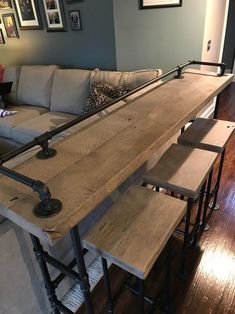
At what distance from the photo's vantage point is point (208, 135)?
183 centimetres

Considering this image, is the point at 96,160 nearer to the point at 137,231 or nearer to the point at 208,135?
the point at 137,231

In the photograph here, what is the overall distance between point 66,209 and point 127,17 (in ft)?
9.30

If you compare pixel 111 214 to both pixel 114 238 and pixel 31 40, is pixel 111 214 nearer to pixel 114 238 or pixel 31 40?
pixel 114 238

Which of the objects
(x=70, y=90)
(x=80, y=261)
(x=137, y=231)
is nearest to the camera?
(x=80, y=261)

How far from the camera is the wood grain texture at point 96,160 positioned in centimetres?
73

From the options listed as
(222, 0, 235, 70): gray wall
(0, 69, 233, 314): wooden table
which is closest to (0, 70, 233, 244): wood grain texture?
(0, 69, 233, 314): wooden table

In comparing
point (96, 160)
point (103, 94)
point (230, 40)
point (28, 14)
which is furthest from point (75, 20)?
point (230, 40)

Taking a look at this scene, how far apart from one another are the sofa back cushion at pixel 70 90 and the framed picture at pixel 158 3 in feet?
3.10

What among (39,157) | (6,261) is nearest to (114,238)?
(39,157)

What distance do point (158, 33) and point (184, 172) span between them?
2.14 m

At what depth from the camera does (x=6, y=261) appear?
1229mm

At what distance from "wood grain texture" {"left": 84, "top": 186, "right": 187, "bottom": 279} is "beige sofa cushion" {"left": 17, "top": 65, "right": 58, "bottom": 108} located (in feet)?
9.07

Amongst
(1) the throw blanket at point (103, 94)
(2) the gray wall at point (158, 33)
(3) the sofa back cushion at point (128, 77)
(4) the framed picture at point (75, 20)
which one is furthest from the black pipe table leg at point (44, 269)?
(4) the framed picture at point (75, 20)

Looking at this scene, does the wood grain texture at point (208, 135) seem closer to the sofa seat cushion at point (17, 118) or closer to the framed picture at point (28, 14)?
the sofa seat cushion at point (17, 118)
